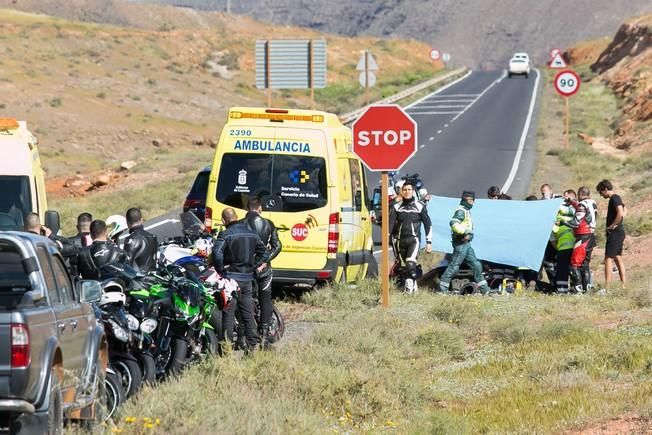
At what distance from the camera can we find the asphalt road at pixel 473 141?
1486 inches

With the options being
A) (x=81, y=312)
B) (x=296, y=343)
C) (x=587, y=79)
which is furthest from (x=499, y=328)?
(x=587, y=79)

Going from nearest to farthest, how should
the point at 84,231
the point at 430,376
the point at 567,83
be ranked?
the point at 430,376 → the point at 84,231 → the point at 567,83

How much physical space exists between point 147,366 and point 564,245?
9.75 meters

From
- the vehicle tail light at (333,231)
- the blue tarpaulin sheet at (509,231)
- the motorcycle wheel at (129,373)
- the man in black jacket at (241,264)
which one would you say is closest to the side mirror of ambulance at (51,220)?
the man in black jacket at (241,264)

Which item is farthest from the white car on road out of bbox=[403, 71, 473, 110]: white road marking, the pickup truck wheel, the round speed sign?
the pickup truck wheel

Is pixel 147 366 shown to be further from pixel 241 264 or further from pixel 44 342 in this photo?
pixel 44 342

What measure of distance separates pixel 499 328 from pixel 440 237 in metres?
5.93

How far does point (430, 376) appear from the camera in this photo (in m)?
12.7

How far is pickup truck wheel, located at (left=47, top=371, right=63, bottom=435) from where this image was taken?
7801mm

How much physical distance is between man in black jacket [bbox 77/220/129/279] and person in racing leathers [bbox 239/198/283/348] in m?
1.97

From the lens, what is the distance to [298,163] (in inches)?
689

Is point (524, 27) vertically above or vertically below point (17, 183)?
below

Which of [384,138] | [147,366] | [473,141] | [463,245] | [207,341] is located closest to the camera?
[147,366]

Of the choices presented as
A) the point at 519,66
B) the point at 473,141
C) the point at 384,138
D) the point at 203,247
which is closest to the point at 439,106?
the point at 473,141
